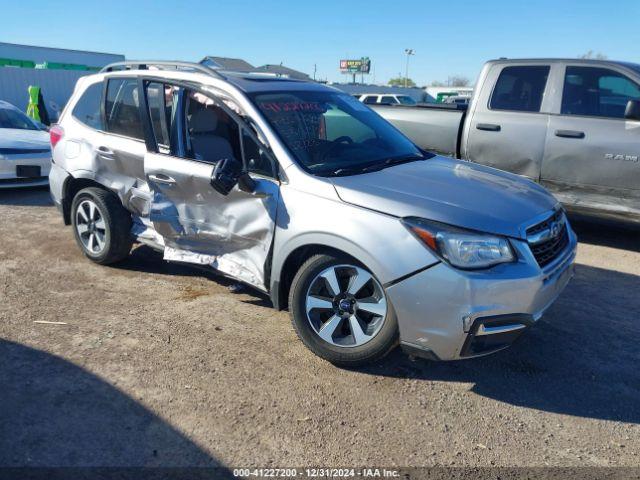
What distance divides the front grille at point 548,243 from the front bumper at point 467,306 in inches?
4.9

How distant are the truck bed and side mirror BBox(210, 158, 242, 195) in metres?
3.88

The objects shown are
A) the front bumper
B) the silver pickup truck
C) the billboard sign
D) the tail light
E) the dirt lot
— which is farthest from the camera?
the billboard sign

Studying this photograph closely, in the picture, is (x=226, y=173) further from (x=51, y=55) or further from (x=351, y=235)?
(x=51, y=55)

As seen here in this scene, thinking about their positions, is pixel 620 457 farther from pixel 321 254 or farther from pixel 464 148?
pixel 464 148

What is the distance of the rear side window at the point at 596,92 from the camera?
225 inches

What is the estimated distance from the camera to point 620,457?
267cm

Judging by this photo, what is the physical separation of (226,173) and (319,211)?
0.68 metres

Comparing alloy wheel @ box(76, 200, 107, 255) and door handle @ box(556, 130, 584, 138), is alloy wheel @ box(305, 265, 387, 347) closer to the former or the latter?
alloy wheel @ box(76, 200, 107, 255)

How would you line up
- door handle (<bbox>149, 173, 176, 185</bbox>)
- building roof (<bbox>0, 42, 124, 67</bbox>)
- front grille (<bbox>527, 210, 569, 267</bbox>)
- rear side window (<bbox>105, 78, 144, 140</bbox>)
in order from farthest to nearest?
building roof (<bbox>0, 42, 124, 67</bbox>)
rear side window (<bbox>105, 78, 144, 140</bbox>)
door handle (<bbox>149, 173, 176, 185</bbox>)
front grille (<bbox>527, 210, 569, 267</bbox>)

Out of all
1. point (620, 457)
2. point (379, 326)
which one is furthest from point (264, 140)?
point (620, 457)

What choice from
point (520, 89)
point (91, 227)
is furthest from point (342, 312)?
point (520, 89)

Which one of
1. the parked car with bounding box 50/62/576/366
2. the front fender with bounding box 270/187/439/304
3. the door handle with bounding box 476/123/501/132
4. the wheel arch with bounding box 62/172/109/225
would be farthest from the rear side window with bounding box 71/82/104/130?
the door handle with bounding box 476/123/501/132

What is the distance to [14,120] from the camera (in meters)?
9.21

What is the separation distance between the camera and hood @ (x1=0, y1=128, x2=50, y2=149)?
26.1ft
